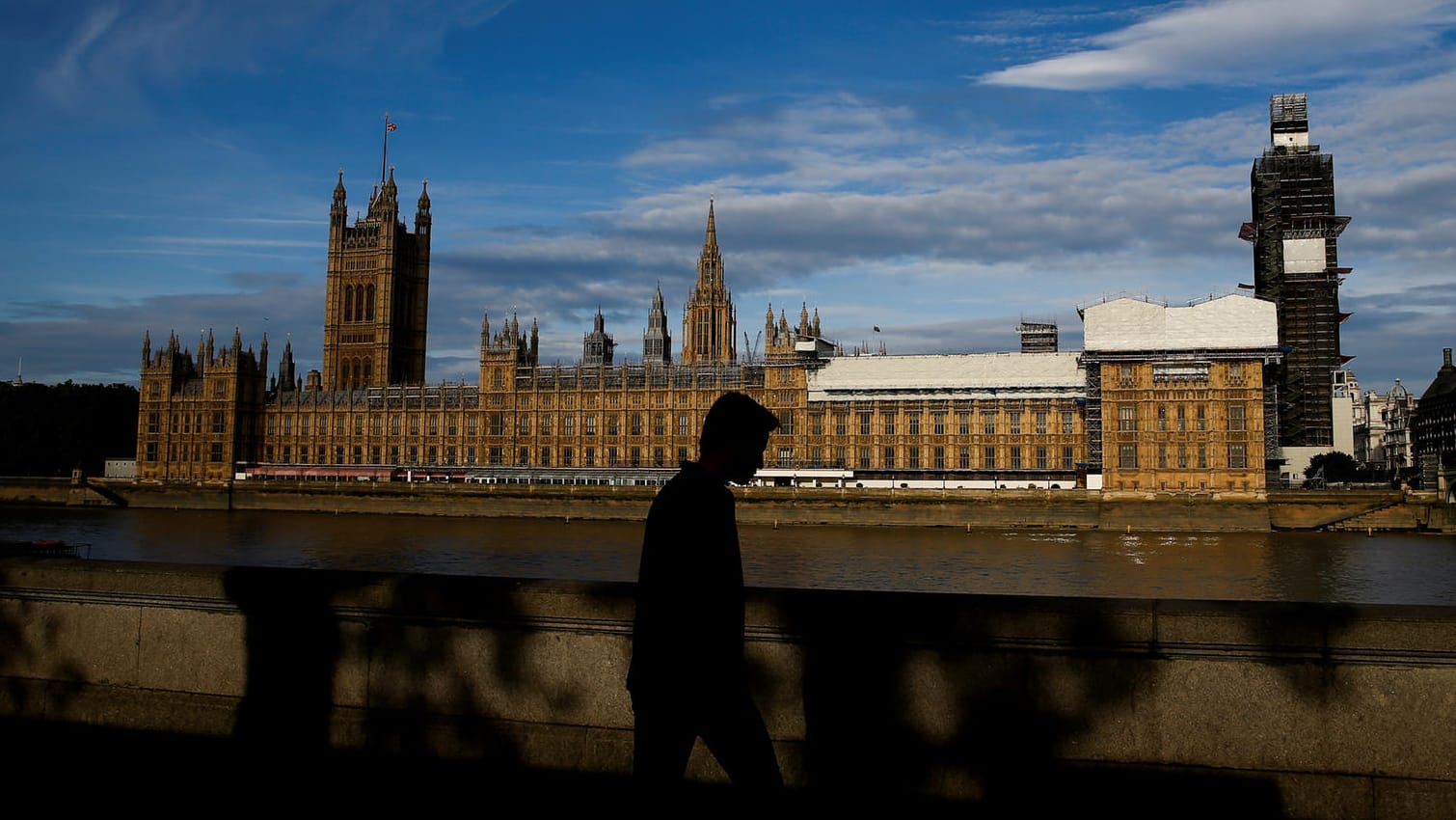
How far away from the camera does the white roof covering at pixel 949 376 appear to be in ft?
278

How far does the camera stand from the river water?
39.0 metres

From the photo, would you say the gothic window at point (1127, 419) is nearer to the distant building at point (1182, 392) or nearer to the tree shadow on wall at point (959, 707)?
the distant building at point (1182, 392)

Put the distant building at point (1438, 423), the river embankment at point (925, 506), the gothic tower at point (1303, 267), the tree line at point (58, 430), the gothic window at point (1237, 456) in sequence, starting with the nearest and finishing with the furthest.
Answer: the river embankment at point (925, 506) → the gothic window at point (1237, 456) → the tree line at point (58, 430) → the gothic tower at point (1303, 267) → the distant building at point (1438, 423)

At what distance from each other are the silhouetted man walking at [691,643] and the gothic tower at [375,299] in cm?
12073

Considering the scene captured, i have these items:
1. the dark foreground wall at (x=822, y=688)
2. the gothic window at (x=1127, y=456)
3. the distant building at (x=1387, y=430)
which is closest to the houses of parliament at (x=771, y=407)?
the gothic window at (x=1127, y=456)

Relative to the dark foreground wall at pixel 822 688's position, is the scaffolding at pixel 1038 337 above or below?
above

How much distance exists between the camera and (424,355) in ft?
423

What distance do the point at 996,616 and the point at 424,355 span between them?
129 meters

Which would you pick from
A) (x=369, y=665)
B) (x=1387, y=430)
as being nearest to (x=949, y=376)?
(x=369, y=665)

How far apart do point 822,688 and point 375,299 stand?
12403cm

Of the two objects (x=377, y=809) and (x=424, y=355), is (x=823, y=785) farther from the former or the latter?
(x=424, y=355)

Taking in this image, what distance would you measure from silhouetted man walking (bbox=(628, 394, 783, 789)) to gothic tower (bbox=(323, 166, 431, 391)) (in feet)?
396

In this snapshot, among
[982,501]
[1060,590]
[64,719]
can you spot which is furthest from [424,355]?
[64,719]

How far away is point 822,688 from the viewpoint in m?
6.27
